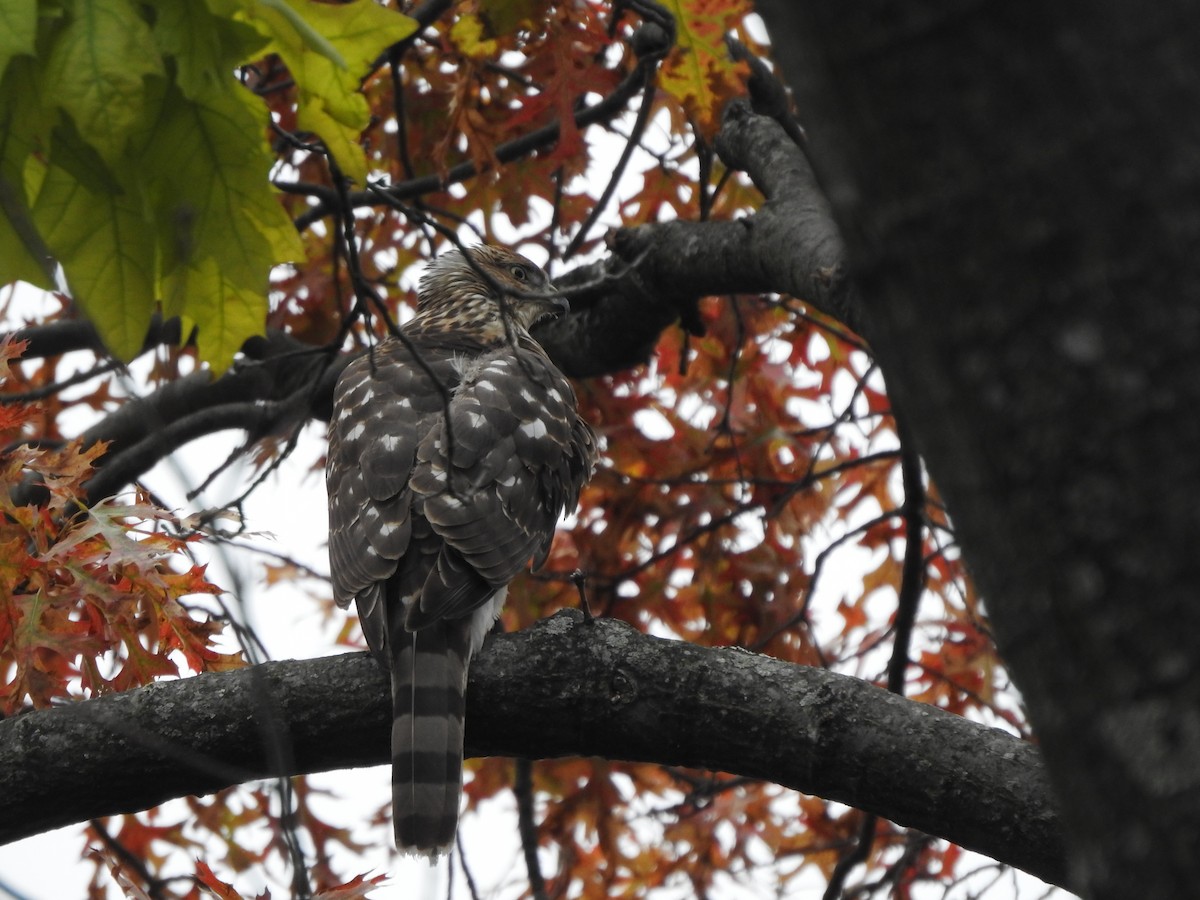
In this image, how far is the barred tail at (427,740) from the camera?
298 cm

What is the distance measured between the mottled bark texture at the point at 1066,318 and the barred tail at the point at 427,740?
2.06 metres

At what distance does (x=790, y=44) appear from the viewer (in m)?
1.05

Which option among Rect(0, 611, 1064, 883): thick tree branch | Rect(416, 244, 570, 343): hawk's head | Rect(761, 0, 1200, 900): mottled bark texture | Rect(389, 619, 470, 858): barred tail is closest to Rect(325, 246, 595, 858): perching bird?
Rect(389, 619, 470, 858): barred tail

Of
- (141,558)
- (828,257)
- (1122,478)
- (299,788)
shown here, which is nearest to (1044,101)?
(1122,478)

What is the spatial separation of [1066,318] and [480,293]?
484cm

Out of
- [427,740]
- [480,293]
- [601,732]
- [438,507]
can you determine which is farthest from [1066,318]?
[480,293]

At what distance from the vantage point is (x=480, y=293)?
5742 millimetres

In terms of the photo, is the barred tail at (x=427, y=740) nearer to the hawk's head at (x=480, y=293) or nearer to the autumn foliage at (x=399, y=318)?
the autumn foliage at (x=399, y=318)

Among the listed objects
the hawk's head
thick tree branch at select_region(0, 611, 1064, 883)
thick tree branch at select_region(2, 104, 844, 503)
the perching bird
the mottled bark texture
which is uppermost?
the hawk's head

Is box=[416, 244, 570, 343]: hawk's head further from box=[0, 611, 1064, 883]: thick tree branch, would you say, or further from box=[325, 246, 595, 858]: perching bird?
box=[0, 611, 1064, 883]: thick tree branch

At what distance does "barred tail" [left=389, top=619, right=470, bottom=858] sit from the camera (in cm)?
298

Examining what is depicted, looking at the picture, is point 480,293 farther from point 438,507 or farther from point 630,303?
point 438,507

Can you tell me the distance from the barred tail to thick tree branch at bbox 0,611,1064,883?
77 millimetres

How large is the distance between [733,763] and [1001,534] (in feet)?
6.09
